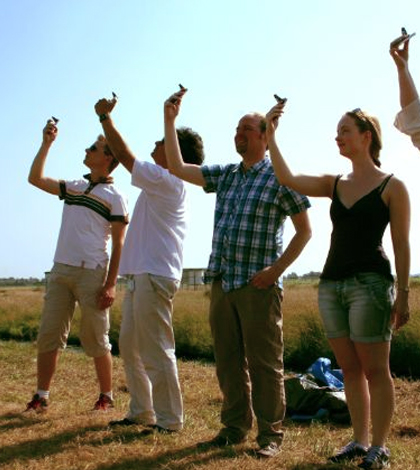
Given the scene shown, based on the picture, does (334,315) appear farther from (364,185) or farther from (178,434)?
(178,434)

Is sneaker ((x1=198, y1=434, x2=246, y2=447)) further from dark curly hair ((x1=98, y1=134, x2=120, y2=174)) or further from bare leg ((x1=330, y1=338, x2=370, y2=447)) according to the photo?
dark curly hair ((x1=98, y1=134, x2=120, y2=174))

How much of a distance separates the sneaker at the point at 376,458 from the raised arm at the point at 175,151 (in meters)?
1.84

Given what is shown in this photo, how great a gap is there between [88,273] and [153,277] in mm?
960

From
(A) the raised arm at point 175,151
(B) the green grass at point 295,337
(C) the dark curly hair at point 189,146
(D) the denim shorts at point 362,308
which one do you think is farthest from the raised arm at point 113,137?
(B) the green grass at point 295,337

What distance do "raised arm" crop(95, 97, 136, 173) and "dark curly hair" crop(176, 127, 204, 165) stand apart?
0.42m

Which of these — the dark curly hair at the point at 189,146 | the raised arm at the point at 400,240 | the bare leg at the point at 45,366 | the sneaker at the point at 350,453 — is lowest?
the sneaker at the point at 350,453

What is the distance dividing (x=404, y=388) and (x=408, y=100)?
4.28 m

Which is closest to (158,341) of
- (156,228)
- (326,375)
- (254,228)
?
(156,228)

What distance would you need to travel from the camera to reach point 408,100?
3.19 metres

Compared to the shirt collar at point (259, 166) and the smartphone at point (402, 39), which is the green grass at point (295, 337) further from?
the smartphone at point (402, 39)

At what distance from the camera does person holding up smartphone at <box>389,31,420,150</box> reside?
10.3 feet

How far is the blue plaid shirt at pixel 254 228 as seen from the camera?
3.88 meters

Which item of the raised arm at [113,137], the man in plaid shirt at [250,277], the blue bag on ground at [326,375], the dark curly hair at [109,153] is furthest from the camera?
the blue bag on ground at [326,375]

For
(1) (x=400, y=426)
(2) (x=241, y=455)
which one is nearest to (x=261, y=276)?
(2) (x=241, y=455)
